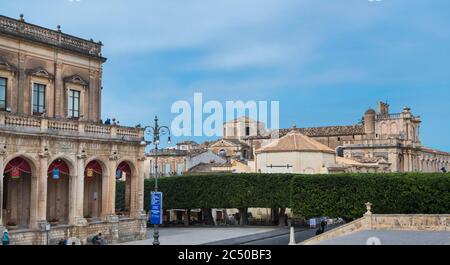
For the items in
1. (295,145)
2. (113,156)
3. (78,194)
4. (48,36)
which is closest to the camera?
(78,194)

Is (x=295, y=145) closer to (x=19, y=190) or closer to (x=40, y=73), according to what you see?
(x=40, y=73)

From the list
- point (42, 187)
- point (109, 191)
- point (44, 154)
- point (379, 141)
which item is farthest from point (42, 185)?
point (379, 141)

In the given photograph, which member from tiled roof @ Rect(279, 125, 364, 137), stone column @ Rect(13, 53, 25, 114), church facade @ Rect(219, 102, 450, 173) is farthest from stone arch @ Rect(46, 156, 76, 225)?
tiled roof @ Rect(279, 125, 364, 137)

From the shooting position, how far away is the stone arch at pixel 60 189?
33.6m

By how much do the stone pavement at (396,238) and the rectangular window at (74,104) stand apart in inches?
719

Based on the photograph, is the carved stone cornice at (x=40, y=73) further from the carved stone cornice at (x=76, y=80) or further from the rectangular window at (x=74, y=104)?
the rectangular window at (x=74, y=104)

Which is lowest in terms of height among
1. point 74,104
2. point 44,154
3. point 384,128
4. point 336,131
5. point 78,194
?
point 78,194

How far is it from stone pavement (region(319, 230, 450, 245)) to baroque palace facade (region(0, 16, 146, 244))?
46.0 feet

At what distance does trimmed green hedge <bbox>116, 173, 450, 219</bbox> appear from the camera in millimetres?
43625

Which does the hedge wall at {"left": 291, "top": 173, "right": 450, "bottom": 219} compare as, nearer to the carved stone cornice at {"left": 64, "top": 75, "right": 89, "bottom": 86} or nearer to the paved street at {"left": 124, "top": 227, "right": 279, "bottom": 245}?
the paved street at {"left": 124, "top": 227, "right": 279, "bottom": 245}

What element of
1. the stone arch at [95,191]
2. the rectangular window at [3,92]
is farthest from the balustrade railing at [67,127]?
the rectangular window at [3,92]

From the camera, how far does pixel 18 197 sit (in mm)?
32719

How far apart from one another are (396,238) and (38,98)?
76.6 feet
